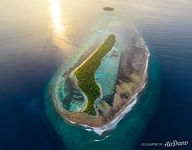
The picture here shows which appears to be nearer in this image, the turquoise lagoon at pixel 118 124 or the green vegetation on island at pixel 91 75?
the turquoise lagoon at pixel 118 124

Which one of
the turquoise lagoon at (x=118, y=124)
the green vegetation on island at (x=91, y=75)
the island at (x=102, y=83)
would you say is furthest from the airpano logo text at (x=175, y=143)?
the green vegetation on island at (x=91, y=75)

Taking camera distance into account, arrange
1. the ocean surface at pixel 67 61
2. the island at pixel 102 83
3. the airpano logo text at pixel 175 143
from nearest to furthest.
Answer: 1. the airpano logo text at pixel 175 143
2. the ocean surface at pixel 67 61
3. the island at pixel 102 83

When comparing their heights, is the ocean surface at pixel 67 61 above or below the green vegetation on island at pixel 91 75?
below

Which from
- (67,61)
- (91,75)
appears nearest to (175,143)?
(91,75)

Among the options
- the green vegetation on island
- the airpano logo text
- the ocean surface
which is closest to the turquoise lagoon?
the ocean surface

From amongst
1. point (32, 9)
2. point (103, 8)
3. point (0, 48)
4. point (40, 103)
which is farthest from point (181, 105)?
point (32, 9)

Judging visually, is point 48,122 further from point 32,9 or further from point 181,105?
point 32,9

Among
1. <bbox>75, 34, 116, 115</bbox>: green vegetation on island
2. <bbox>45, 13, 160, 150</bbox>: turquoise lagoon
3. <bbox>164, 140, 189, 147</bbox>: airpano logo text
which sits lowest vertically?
<bbox>164, 140, 189, 147</bbox>: airpano logo text

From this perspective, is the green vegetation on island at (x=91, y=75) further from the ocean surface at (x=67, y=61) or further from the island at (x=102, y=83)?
the ocean surface at (x=67, y=61)

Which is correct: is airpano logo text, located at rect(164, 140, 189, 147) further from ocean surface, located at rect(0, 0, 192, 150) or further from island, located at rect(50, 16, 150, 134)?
island, located at rect(50, 16, 150, 134)
